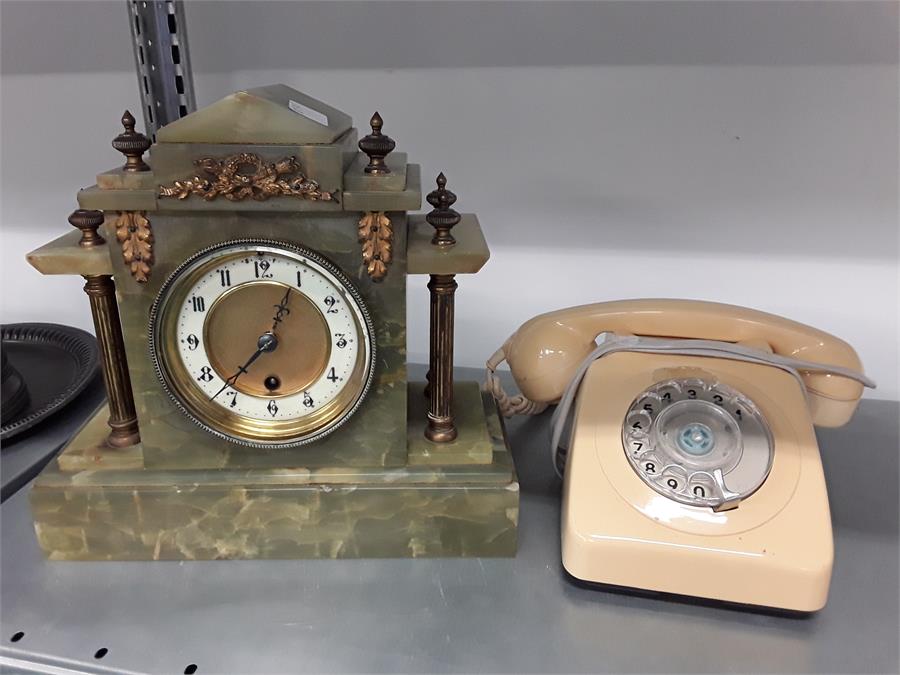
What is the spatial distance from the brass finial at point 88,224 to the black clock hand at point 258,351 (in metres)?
0.17

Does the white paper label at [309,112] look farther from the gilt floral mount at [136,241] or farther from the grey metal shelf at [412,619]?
the grey metal shelf at [412,619]

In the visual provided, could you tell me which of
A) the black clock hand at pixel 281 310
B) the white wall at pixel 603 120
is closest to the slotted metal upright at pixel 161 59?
the white wall at pixel 603 120

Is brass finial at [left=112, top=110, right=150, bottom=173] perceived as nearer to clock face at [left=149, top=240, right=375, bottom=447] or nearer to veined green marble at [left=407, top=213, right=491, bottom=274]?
clock face at [left=149, top=240, right=375, bottom=447]

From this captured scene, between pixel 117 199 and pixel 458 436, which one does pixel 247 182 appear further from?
pixel 458 436

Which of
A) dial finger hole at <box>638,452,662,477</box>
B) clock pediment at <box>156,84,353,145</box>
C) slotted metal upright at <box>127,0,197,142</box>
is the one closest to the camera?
clock pediment at <box>156,84,353,145</box>

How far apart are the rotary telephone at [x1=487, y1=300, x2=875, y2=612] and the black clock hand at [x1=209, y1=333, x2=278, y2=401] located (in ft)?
0.89

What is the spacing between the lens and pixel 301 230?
2.04ft

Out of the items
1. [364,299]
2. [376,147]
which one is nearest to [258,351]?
[364,299]

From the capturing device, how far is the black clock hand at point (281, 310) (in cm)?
66

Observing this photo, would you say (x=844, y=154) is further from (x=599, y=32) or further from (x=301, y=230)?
(x=301, y=230)

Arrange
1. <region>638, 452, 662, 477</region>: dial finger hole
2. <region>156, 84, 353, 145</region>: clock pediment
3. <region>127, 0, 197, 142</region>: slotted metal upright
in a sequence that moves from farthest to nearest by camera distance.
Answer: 1. <region>127, 0, 197, 142</region>: slotted metal upright
2. <region>638, 452, 662, 477</region>: dial finger hole
3. <region>156, 84, 353, 145</region>: clock pediment

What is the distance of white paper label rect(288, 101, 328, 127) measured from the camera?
638 mm

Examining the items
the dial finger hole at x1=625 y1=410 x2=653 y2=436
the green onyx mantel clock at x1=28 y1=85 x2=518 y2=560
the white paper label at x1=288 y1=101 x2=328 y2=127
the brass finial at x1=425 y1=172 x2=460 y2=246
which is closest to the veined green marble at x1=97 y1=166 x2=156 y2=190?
the green onyx mantel clock at x1=28 y1=85 x2=518 y2=560

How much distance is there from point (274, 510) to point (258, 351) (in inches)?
6.4
